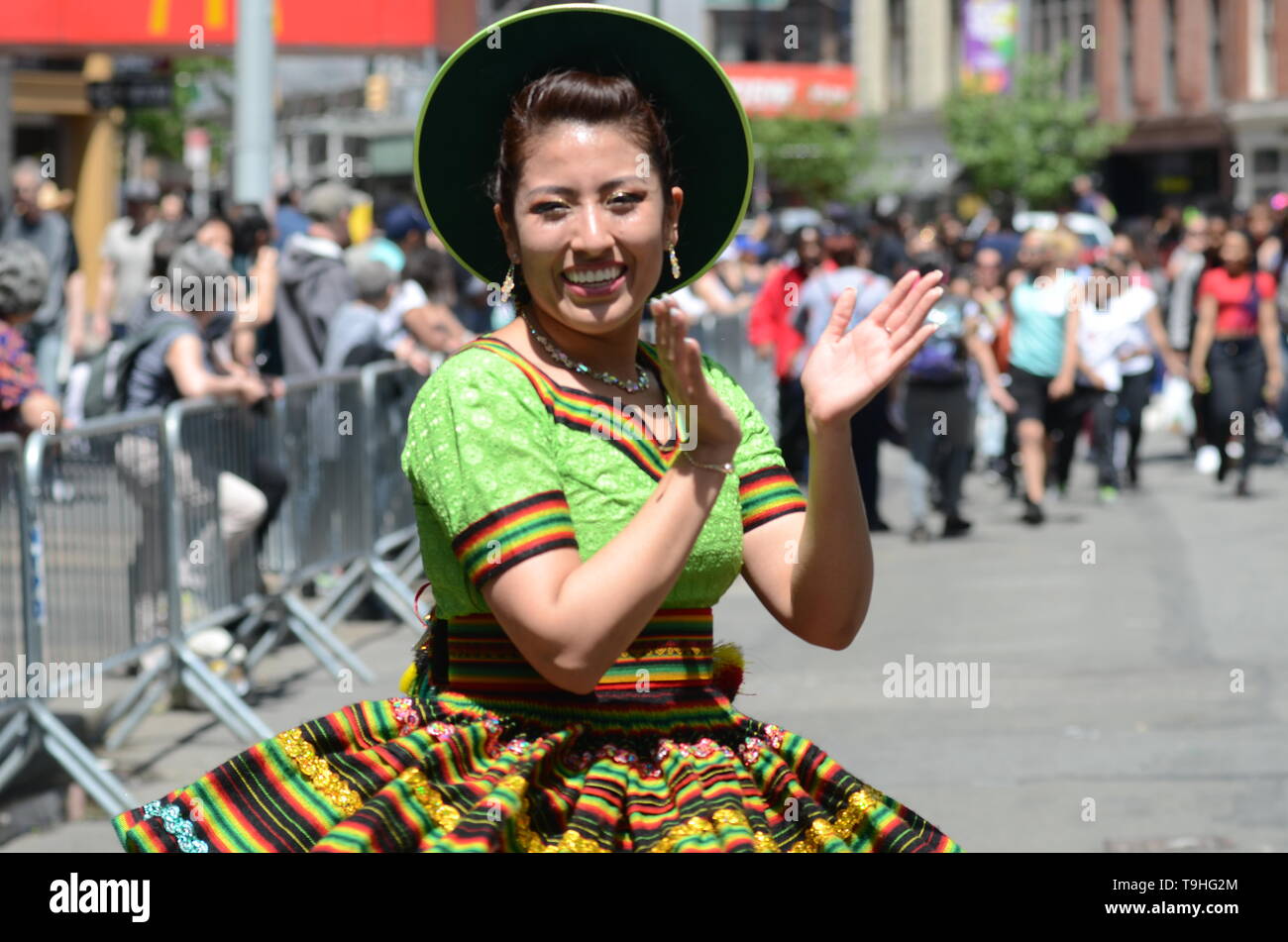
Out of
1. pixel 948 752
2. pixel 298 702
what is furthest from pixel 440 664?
pixel 298 702

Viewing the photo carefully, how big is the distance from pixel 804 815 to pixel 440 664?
20.4 inches

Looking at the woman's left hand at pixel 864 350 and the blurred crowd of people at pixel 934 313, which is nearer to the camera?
Result: the woman's left hand at pixel 864 350

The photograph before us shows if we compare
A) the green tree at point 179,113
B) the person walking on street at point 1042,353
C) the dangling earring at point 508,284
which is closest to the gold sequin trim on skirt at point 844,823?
the dangling earring at point 508,284

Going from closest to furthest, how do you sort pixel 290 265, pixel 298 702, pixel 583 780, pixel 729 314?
pixel 583 780
pixel 298 702
pixel 290 265
pixel 729 314

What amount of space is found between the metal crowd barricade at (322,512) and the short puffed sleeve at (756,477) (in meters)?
6.08

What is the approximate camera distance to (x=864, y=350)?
2.70 meters

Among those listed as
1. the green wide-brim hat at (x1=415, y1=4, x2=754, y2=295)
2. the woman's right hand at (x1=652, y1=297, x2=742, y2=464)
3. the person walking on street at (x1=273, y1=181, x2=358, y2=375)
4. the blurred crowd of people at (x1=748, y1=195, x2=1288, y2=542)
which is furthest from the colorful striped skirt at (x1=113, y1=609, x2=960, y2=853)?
the blurred crowd of people at (x1=748, y1=195, x2=1288, y2=542)

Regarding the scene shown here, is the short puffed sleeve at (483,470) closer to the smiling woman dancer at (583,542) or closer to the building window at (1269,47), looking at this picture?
the smiling woman dancer at (583,542)

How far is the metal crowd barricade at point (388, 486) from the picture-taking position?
1039 centimetres

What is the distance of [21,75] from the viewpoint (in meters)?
27.6

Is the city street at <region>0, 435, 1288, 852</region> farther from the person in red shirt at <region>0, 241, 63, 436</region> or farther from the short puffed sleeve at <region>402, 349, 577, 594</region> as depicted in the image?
the short puffed sleeve at <region>402, 349, 577, 594</region>

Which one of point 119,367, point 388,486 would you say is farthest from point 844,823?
point 388,486

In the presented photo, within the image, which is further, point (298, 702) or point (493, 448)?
point (298, 702)

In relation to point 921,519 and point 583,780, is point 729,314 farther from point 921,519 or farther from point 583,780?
point 583,780
